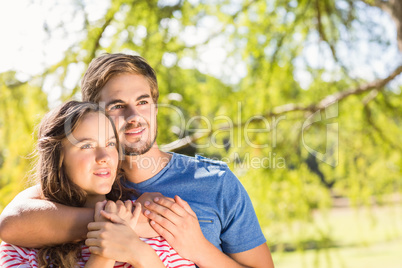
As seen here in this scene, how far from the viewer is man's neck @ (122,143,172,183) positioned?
5.04ft

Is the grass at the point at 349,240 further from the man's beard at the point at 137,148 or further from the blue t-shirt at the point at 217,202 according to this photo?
the man's beard at the point at 137,148

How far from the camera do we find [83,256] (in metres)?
1.30

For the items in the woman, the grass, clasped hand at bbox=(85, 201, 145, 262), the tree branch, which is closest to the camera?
clasped hand at bbox=(85, 201, 145, 262)

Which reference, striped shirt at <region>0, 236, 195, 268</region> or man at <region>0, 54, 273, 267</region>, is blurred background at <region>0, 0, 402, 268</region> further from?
striped shirt at <region>0, 236, 195, 268</region>

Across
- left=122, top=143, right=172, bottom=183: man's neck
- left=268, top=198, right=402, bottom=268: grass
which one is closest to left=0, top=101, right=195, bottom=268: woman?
left=122, top=143, right=172, bottom=183: man's neck

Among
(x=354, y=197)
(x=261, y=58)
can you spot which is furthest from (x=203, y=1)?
(x=354, y=197)

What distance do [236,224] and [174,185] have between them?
258 millimetres

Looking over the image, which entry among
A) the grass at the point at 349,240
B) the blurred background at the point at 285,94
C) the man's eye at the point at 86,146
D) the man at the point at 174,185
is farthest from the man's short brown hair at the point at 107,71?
the grass at the point at 349,240

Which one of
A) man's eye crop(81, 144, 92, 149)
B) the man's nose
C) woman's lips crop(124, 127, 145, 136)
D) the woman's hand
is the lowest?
the woman's hand

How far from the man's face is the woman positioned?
0.05 meters

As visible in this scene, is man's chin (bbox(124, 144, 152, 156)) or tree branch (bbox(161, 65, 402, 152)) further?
tree branch (bbox(161, 65, 402, 152))

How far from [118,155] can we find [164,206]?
253 millimetres

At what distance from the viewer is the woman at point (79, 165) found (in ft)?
4.24

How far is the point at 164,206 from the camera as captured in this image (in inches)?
54.1
